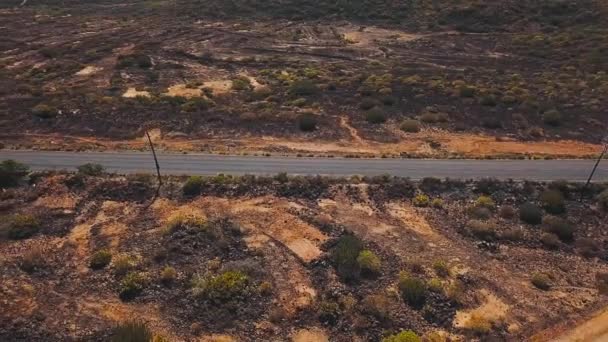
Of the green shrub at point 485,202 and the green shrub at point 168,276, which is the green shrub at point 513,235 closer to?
the green shrub at point 485,202

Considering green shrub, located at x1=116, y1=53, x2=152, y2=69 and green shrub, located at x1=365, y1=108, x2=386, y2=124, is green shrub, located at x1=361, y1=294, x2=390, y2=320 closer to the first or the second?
green shrub, located at x1=365, y1=108, x2=386, y2=124

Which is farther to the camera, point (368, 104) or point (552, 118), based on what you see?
point (368, 104)

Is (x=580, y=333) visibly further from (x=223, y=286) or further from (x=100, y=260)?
(x=100, y=260)

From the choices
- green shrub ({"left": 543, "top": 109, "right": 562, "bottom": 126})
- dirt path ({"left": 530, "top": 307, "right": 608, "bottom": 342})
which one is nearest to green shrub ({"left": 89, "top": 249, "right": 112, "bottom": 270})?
dirt path ({"left": 530, "top": 307, "right": 608, "bottom": 342})

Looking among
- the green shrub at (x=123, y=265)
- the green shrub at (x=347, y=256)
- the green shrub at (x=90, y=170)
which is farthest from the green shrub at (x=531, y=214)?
the green shrub at (x=90, y=170)

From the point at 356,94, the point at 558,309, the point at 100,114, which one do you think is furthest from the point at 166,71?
the point at 558,309

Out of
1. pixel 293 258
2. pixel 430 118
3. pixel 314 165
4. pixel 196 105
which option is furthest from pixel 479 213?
pixel 196 105
